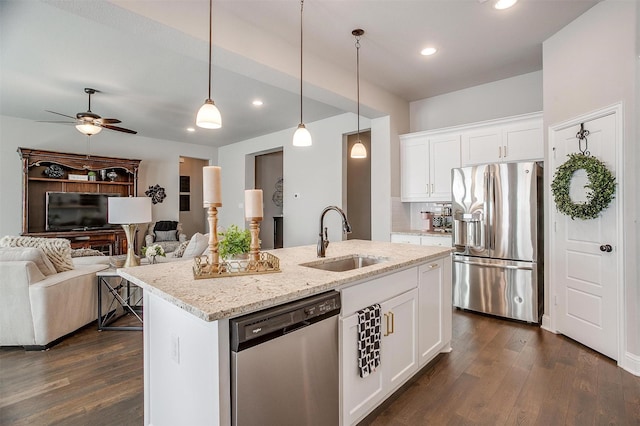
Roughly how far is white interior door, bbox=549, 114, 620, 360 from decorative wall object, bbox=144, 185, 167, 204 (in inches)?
288

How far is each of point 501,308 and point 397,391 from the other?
81.3 inches

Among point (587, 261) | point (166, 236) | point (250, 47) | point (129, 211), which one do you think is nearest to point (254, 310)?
point (250, 47)

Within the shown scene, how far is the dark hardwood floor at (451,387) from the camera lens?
192 centimetres

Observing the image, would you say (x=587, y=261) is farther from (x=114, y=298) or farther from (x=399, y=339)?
(x=114, y=298)

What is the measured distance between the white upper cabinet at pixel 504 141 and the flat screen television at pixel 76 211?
6160 millimetres

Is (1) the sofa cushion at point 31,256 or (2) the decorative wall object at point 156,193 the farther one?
(2) the decorative wall object at point 156,193

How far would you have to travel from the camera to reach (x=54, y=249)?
3326 millimetres

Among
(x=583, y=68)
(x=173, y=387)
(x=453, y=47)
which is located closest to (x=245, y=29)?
(x=453, y=47)

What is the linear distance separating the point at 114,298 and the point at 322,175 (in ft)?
11.8

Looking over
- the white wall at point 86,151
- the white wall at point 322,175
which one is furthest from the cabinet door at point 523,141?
the white wall at point 86,151

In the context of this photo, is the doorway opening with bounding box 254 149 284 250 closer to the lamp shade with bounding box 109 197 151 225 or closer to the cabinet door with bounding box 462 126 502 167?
the lamp shade with bounding box 109 197 151 225

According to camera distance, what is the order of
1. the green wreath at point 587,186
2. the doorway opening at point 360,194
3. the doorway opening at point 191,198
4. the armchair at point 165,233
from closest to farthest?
1. the green wreath at point 587,186
2. the doorway opening at point 360,194
3. the armchair at point 165,233
4. the doorway opening at point 191,198

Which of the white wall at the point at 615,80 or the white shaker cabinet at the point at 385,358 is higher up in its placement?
the white wall at the point at 615,80

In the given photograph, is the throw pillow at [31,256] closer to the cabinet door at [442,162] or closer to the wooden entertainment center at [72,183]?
the wooden entertainment center at [72,183]
